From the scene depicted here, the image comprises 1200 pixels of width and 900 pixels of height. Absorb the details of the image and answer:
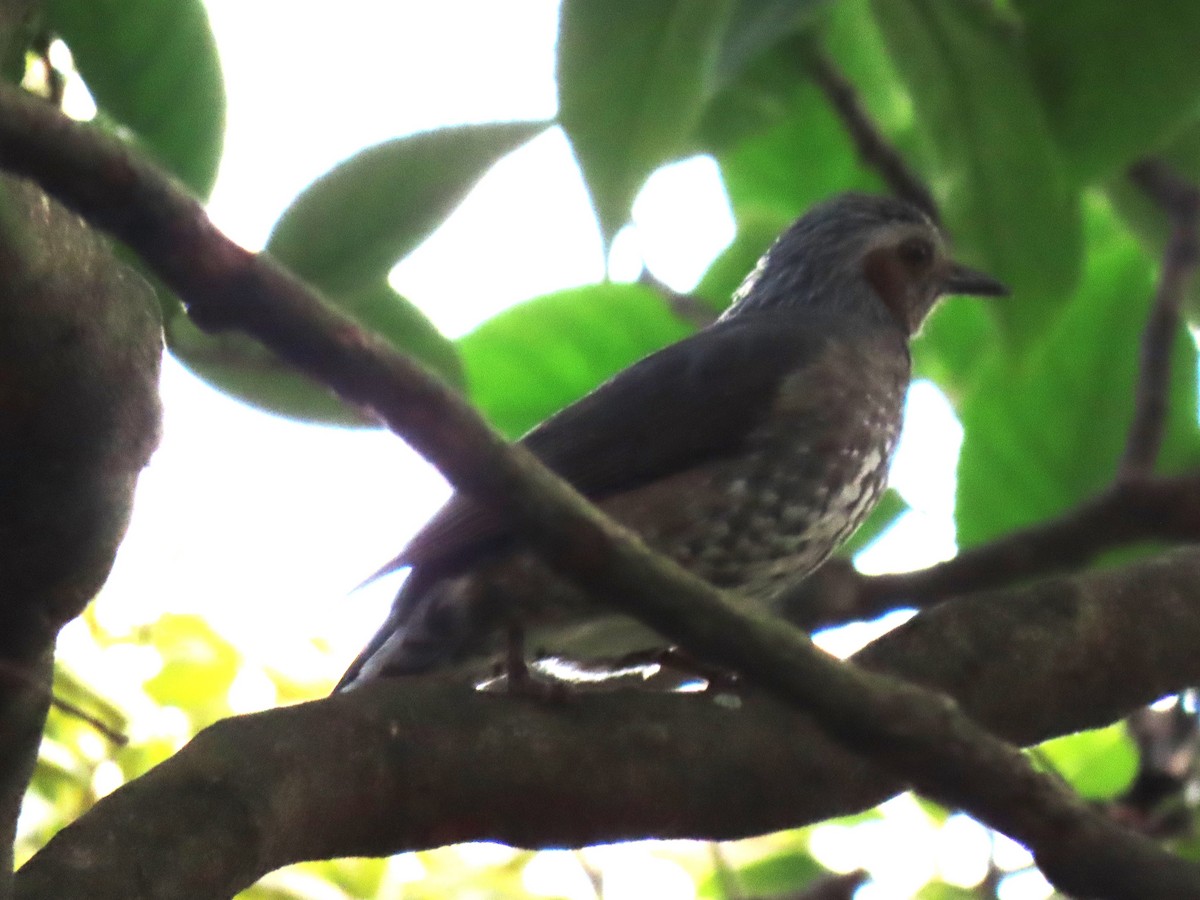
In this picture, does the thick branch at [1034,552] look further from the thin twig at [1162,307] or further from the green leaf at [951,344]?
the green leaf at [951,344]

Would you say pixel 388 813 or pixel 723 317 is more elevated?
pixel 723 317

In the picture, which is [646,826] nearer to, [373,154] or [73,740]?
[373,154]

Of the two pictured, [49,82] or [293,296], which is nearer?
[293,296]

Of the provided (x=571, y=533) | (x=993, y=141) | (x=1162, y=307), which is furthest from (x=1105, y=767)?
(x=571, y=533)

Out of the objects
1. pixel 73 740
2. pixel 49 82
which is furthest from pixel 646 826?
pixel 73 740

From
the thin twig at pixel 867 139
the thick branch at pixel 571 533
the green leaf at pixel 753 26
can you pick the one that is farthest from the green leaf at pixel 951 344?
the thick branch at pixel 571 533

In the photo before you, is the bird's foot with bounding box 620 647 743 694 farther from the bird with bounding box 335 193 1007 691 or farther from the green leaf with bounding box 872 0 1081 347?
the green leaf with bounding box 872 0 1081 347

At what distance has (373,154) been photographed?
2.09 meters

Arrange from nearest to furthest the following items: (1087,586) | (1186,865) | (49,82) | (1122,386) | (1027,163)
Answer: (1186,865) → (49,82) → (1087,586) → (1027,163) → (1122,386)

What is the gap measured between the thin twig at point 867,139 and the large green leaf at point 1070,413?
46 centimetres

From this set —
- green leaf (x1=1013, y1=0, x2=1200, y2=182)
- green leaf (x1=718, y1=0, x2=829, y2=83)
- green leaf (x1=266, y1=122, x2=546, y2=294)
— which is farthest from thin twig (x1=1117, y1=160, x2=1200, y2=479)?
green leaf (x1=266, y1=122, x2=546, y2=294)

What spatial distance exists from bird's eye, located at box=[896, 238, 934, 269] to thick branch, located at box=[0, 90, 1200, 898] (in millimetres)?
2705

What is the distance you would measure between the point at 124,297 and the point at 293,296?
1.20 feet

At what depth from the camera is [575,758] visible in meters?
1.94
